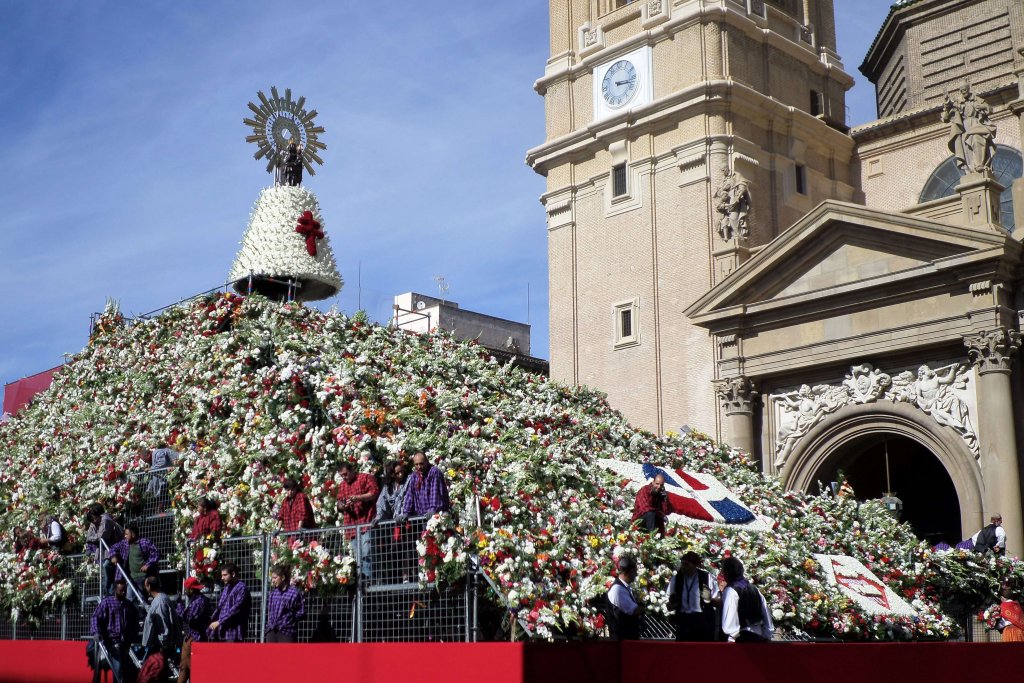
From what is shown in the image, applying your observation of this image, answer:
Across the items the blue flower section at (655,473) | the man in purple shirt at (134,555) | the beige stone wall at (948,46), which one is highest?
the beige stone wall at (948,46)

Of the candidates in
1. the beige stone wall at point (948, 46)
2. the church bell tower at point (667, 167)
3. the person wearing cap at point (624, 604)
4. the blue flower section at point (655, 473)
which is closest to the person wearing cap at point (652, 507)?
the person wearing cap at point (624, 604)

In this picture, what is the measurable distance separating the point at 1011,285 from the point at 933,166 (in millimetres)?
11974

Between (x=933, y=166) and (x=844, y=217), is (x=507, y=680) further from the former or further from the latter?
(x=933, y=166)

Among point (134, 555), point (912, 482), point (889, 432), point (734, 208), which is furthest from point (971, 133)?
point (134, 555)

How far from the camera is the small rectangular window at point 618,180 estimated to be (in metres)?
38.0

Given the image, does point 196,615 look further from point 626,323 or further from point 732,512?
point 626,323

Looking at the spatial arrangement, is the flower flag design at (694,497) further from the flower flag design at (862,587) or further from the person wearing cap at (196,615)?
the person wearing cap at (196,615)

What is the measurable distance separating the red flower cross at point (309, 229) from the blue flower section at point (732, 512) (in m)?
11.1

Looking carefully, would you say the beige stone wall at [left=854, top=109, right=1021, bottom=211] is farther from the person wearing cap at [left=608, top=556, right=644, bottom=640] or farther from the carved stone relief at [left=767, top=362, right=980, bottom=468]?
the person wearing cap at [left=608, top=556, right=644, bottom=640]

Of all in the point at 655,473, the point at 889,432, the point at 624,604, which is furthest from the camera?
the point at 889,432

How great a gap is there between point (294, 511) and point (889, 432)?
16.1 m

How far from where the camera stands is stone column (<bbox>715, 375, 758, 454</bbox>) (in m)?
30.6

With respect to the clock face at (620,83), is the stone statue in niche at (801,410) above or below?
below

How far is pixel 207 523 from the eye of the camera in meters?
18.0
